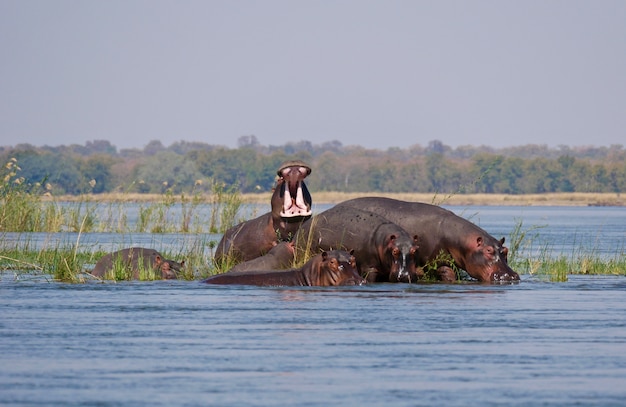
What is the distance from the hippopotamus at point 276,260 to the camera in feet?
50.2

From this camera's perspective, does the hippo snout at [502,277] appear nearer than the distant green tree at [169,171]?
Yes

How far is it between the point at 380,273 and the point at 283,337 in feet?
16.5

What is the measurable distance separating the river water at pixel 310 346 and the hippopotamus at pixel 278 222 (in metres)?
1.83

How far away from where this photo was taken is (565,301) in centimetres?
1331

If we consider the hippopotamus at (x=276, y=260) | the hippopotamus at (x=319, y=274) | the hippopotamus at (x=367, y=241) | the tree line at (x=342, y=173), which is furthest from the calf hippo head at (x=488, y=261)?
the tree line at (x=342, y=173)

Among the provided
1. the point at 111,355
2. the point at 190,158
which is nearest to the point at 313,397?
the point at 111,355

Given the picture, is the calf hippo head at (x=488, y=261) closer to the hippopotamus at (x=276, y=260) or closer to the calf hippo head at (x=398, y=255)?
the calf hippo head at (x=398, y=255)

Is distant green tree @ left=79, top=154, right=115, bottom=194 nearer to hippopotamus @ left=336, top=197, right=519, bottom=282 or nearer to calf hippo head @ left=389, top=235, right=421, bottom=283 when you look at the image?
hippopotamus @ left=336, top=197, right=519, bottom=282

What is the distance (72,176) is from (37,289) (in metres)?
96.3

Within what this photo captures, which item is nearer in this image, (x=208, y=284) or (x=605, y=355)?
(x=605, y=355)

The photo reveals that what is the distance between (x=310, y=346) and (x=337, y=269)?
4.42 m

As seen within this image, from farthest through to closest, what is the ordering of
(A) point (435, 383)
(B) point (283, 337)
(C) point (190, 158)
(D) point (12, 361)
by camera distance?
(C) point (190, 158), (B) point (283, 337), (D) point (12, 361), (A) point (435, 383)

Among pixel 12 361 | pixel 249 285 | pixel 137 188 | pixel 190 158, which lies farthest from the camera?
pixel 190 158

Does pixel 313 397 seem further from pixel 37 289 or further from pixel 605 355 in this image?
pixel 37 289
